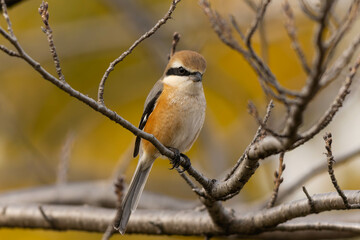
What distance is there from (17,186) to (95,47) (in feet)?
8.26

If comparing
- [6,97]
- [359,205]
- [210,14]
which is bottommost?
[359,205]

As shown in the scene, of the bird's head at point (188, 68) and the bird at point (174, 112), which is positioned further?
the bird's head at point (188, 68)

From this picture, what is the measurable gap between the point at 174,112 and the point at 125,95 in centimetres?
415

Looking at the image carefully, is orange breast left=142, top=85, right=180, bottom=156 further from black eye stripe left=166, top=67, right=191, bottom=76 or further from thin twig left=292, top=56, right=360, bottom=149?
thin twig left=292, top=56, right=360, bottom=149

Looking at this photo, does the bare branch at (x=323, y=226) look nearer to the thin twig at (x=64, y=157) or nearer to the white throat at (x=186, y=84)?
the white throat at (x=186, y=84)

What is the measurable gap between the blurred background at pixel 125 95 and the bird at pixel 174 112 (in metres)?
3.02

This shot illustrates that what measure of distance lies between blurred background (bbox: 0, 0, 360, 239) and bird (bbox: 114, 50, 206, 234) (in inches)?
119

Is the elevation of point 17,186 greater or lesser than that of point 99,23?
lesser

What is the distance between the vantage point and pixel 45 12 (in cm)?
272

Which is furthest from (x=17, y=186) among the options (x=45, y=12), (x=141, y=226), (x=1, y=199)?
(x=45, y=12)

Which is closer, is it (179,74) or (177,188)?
(179,74)

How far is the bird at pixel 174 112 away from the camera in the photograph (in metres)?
4.33

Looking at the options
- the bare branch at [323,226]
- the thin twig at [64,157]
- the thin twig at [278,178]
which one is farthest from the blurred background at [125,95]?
the thin twig at [278,178]

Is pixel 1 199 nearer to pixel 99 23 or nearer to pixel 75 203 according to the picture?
pixel 75 203
